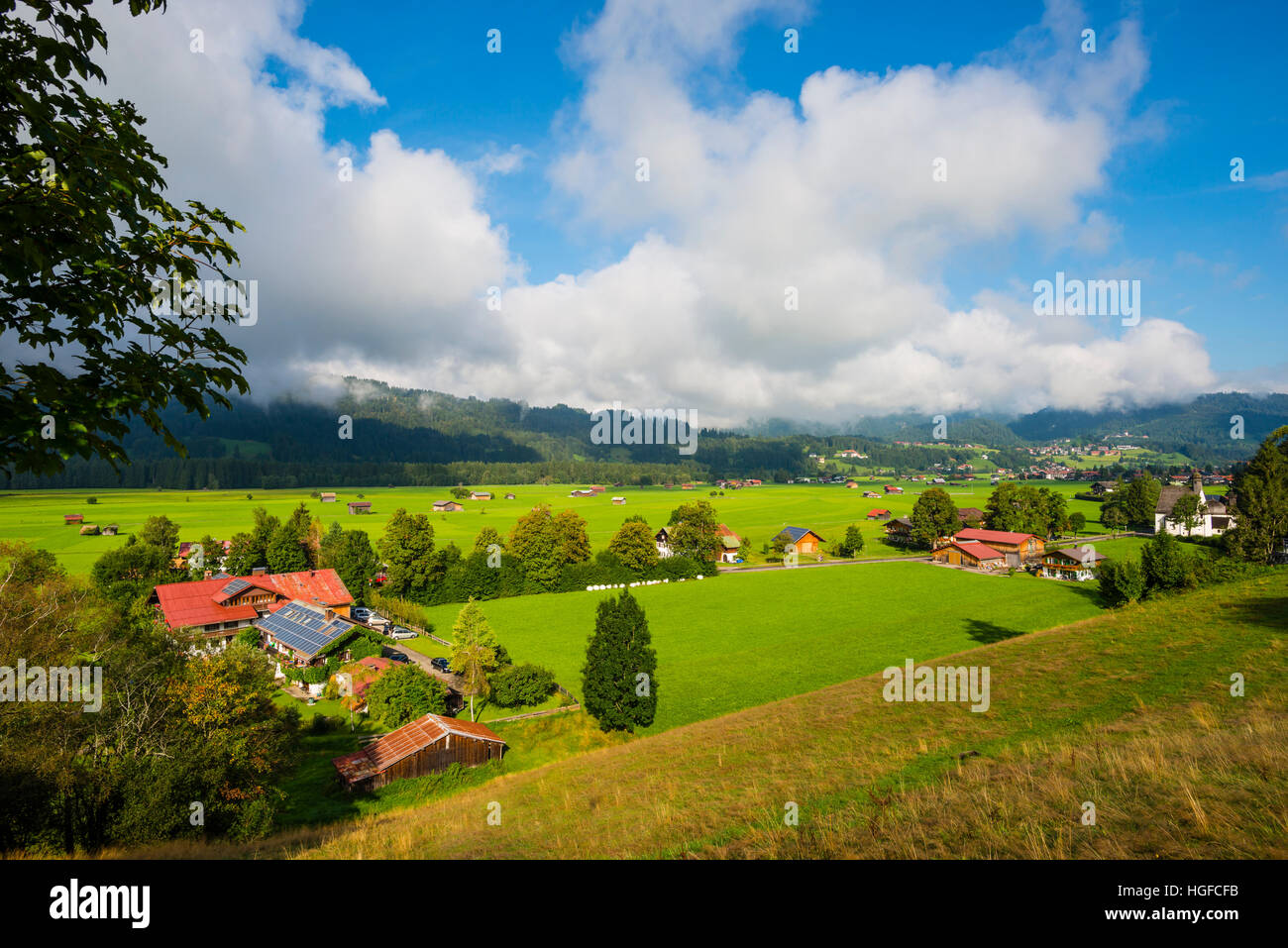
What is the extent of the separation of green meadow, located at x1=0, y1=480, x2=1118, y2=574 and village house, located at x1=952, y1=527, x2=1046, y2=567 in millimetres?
12311

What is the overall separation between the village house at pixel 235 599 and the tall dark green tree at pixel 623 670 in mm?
34507

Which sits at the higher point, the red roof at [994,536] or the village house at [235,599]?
the red roof at [994,536]

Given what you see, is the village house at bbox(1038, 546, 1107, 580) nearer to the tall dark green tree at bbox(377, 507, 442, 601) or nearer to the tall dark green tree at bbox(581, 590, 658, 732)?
the tall dark green tree at bbox(581, 590, 658, 732)

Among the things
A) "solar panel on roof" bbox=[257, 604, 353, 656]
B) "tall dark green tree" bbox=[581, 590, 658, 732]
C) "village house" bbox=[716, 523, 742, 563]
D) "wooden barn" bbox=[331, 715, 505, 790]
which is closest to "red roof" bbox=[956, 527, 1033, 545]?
"village house" bbox=[716, 523, 742, 563]

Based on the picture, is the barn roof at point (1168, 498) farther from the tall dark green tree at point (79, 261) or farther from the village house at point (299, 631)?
the tall dark green tree at point (79, 261)

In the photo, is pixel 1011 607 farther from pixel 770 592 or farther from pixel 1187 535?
pixel 1187 535

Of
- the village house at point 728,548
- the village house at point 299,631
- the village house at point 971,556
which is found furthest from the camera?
the village house at point 728,548

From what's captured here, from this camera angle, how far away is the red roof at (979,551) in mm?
75000

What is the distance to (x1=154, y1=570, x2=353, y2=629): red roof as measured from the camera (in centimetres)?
4697

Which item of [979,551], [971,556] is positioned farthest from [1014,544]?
[971,556]

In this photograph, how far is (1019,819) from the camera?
8.00m

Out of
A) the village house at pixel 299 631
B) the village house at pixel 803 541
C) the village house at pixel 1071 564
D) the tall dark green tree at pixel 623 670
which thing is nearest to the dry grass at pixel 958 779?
the tall dark green tree at pixel 623 670

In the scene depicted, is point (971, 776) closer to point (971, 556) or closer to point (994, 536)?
point (971, 556)
